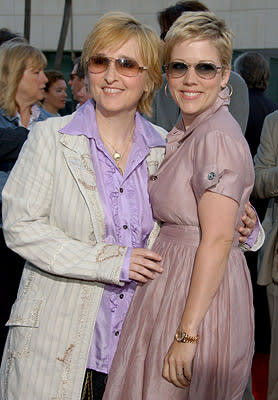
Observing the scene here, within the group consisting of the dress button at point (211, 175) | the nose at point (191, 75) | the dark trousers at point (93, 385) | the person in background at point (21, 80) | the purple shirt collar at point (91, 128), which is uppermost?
the person in background at point (21, 80)

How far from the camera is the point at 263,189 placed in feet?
12.5

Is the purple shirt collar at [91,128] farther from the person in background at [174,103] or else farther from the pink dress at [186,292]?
the person in background at [174,103]

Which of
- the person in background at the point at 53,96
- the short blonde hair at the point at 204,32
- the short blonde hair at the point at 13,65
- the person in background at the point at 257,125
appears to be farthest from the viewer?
the person in background at the point at 53,96

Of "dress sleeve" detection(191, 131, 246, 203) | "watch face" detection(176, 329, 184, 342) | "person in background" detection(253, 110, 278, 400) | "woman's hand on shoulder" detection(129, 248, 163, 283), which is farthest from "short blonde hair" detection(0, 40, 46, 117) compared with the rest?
"watch face" detection(176, 329, 184, 342)

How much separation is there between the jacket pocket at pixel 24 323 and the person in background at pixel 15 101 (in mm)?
1425

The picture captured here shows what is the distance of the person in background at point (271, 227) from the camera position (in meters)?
3.73

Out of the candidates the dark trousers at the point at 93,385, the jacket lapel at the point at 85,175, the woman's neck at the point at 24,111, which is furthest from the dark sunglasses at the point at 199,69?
the woman's neck at the point at 24,111

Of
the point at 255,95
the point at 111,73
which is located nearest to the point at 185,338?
the point at 111,73

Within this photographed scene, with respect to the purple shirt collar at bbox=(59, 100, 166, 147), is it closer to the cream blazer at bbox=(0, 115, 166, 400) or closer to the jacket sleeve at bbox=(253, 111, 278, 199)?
the cream blazer at bbox=(0, 115, 166, 400)

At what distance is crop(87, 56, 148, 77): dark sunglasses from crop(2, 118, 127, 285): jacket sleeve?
332 millimetres

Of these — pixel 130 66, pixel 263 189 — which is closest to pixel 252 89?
pixel 263 189

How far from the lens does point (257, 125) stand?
16.9 ft

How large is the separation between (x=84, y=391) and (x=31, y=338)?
0.31 meters

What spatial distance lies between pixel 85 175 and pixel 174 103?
1503 millimetres
